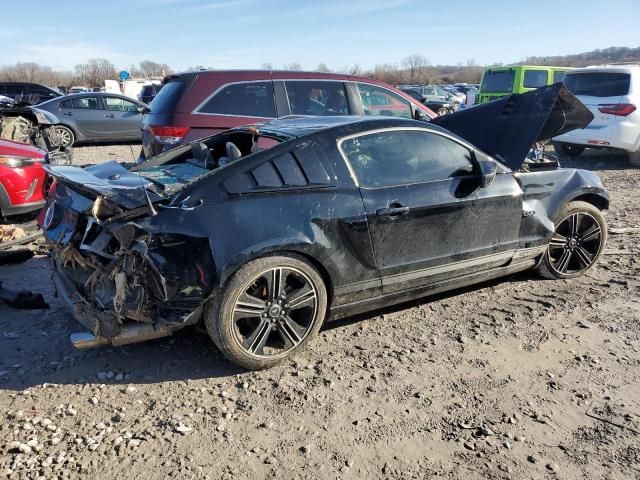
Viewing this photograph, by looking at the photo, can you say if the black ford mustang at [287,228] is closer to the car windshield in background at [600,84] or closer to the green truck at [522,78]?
the car windshield in background at [600,84]

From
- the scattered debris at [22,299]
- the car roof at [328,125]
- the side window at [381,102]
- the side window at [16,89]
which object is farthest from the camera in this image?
the side window at [16,89]

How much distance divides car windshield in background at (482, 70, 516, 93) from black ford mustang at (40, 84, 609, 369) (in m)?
10.5

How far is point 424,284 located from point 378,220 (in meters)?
0.70

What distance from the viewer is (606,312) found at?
4336mm

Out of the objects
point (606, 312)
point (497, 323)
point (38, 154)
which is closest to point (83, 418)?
point (497, 323)

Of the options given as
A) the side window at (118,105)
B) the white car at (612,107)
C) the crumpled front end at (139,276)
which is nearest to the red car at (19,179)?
the crumpled front end at (139,276)

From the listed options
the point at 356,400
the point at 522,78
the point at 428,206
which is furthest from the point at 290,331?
the point at 522,78

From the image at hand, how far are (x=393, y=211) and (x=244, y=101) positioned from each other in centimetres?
380

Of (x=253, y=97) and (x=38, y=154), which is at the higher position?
(x=253, y=97)

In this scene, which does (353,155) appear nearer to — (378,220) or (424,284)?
(378,220)

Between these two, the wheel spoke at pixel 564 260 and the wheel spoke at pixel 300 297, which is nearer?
the wheel spoke at pixel 300 297

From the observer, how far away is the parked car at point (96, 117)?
47.1ft

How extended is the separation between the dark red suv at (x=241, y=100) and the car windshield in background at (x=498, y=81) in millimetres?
8060

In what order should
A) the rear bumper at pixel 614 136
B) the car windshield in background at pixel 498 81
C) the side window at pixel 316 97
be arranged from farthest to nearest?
the car windshield in background at pixel 498 81, the rear bumper at pixel 614 136, the side window at pixel 316 97
